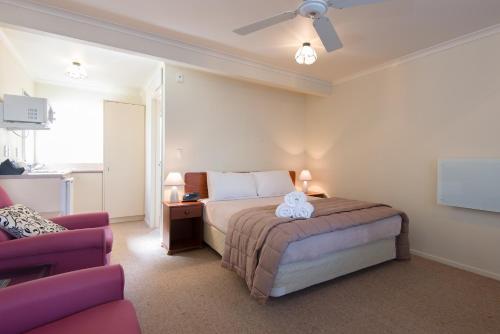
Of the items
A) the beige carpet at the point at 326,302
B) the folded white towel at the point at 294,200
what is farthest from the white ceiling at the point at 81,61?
A: the beige carpet at the point at 326,302

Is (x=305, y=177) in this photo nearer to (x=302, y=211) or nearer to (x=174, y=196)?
(x=302, y=211)

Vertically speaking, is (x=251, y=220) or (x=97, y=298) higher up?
(x=251, y=220)

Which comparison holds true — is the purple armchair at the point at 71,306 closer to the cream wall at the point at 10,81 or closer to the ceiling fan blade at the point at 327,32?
the ceiling fan blade at the point at 327,32

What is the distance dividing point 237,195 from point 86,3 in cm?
258

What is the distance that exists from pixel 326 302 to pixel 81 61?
424 cm

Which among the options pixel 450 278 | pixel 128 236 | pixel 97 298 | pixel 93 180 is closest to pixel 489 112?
pixel 450 278

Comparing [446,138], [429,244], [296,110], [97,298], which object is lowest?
[429,244]

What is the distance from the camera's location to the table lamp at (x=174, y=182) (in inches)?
127

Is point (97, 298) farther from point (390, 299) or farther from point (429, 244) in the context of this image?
point (429, 244)

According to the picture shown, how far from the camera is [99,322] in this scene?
1.12 m

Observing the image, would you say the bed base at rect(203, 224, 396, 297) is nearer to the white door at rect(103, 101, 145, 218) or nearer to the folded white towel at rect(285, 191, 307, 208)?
the folded white towel at rect(285, 191, 307, 208)

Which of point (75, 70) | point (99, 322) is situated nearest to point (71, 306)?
point (99, 322)

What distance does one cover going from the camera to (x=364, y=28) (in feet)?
8.55

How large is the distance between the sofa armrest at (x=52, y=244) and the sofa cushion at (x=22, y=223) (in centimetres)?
19
